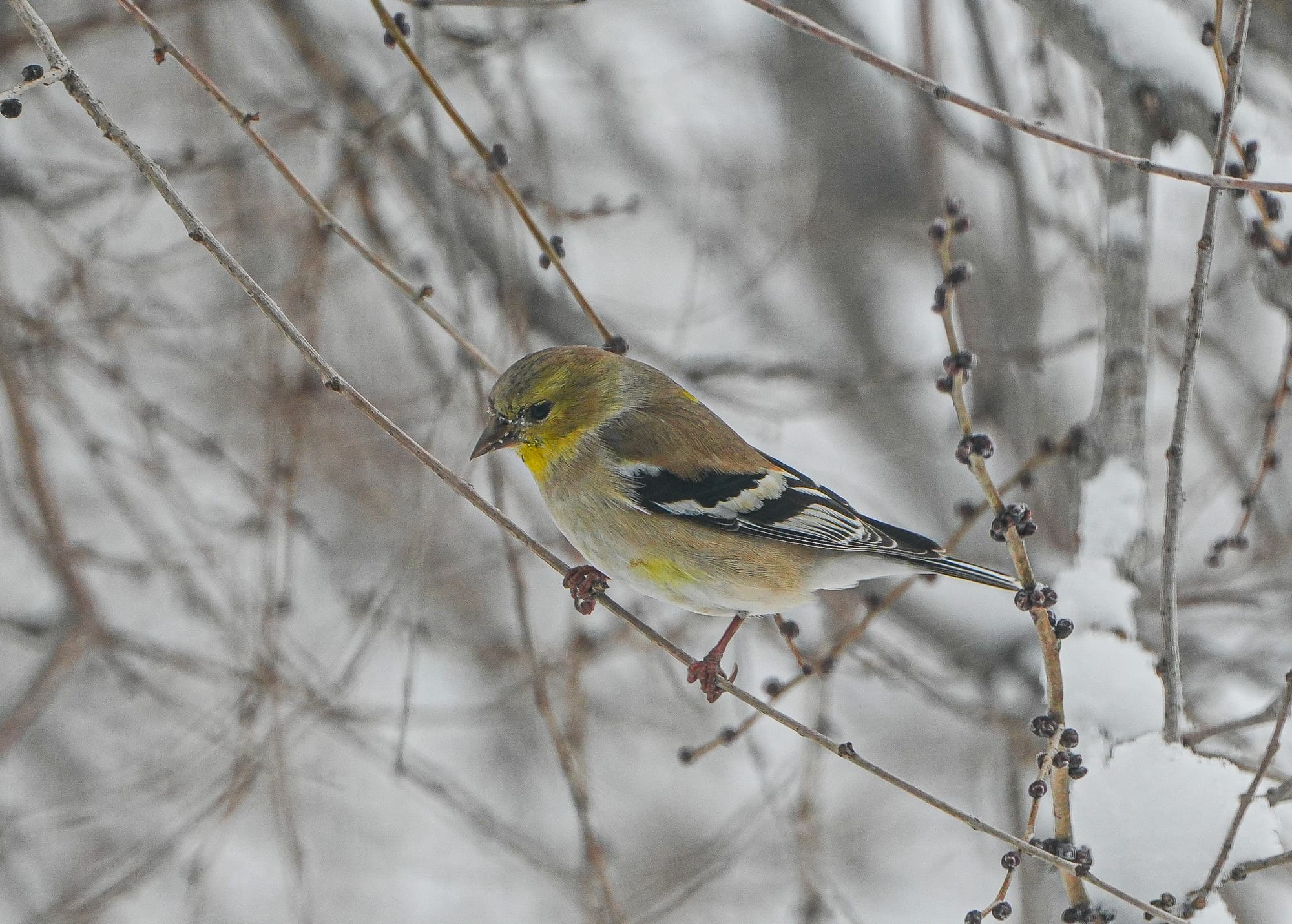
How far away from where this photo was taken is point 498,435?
3.47 m

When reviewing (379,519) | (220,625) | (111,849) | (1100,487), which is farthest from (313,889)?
(1100,487)

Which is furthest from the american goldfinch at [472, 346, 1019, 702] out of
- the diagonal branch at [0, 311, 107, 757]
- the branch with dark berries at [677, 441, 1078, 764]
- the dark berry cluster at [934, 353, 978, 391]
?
the diagonal branch at [0, 311, 107, 757]

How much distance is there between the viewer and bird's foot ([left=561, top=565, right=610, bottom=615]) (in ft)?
10.1

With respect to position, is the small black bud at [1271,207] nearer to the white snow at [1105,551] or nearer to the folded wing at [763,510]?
the white snow at [1105,551]

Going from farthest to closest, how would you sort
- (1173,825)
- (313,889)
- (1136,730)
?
1. (313,889)
2. (1136,730)
3. (1173,825)

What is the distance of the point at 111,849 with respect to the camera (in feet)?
20.1

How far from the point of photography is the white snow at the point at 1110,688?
2.72 m

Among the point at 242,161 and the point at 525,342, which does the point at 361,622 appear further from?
the point at 242,161

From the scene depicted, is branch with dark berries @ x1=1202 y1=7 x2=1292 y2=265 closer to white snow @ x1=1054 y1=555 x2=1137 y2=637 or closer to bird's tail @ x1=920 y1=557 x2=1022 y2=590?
white snow @ x1=1054 y1=555 x2=1137 y2=637

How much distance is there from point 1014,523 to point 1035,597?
0.15 meters

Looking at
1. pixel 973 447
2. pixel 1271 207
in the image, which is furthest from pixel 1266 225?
pixel 973 447

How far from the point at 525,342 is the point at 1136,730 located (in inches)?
95.9

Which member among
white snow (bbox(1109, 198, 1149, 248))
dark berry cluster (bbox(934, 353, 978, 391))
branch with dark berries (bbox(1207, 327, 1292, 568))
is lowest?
dark berry cluster (bbox(934, 353, 978, 391))

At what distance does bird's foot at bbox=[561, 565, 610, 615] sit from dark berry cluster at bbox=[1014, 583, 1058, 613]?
121 cm
